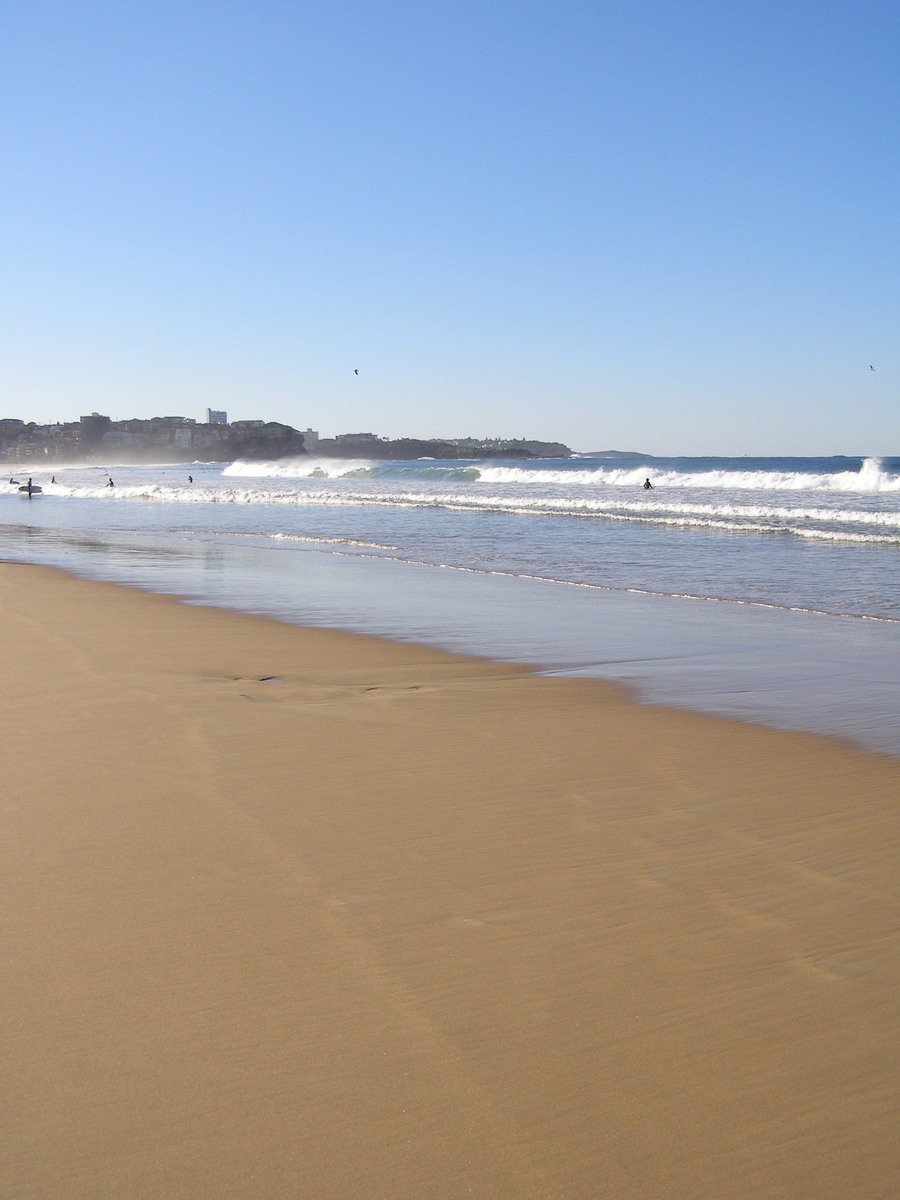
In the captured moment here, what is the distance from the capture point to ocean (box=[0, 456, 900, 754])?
7.96m

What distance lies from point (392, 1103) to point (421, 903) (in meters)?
1.07

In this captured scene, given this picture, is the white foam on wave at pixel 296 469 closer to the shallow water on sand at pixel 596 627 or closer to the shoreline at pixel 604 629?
the shallow water on sand at pixel 596 627

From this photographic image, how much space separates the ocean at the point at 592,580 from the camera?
7.96 metres

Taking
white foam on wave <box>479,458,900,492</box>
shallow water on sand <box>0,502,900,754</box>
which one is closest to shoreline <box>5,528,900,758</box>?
shallow water on sand <box>0,502,900,754</box>

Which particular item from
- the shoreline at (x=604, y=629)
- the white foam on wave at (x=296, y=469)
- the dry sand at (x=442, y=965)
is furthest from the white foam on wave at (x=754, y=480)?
the dry sand at (x=442, y=965)

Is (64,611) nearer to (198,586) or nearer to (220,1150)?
(198,586)

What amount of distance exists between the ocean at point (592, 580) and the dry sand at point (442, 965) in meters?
2.08

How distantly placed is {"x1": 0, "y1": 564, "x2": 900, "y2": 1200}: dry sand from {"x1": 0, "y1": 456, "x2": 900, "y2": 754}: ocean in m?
2.08

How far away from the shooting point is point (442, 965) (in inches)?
120

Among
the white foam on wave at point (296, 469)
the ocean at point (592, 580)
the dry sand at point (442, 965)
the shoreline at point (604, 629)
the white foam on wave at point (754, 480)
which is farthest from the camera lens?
the white foam on wave at point (296, 469)

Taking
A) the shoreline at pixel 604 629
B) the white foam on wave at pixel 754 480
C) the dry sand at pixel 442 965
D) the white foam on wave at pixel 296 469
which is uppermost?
the white foam on wave at pixel 296 469

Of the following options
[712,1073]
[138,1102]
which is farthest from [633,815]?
[138,1102]

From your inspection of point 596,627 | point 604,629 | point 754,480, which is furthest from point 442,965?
point 754,480

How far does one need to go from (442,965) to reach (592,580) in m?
12.4
